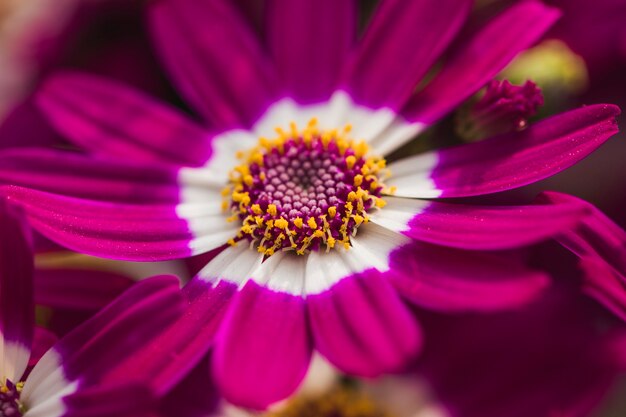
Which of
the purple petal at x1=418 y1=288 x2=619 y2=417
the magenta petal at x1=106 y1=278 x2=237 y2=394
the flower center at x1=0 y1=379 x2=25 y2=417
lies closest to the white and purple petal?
the magenta petal at x1=106 y1=278 x2=237 y2=394

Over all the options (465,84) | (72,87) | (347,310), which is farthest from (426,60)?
(72,87)

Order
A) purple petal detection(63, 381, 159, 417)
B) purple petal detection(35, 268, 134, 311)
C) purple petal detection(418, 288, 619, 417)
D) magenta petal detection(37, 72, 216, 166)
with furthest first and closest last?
magenta petal detection(37, 72, 216, 166), purple petal detection(35, 268, 134, 311), purple petal detection(418, 288, 619, 417), purple petal detection(63, 381, 159, 417)

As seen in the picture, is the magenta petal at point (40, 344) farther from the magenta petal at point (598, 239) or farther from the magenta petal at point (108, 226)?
the magenta petal at point (598, 239)

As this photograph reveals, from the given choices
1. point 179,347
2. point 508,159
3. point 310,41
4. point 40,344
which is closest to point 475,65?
point 508,159

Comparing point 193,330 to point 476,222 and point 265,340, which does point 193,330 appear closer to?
point 265,340

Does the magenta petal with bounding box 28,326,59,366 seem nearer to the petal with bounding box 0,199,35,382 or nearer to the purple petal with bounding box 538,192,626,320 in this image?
the petal with bounding box 0,199,35,382
